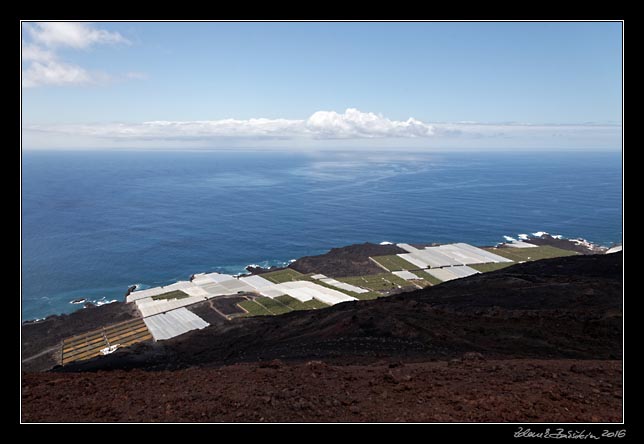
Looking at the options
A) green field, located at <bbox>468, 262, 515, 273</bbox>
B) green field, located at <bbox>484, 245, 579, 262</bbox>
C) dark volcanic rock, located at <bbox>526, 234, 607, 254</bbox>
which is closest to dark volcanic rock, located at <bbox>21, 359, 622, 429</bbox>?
green field, located at <bbox>468, 262, 515, 273</bbox>

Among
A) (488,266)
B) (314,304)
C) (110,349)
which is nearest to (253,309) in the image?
(314,304)

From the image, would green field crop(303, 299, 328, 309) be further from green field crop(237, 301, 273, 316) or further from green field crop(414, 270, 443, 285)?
green field crop(414, 270, 443, 285)

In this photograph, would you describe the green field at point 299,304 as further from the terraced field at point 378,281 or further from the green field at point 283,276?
the terraced field at point 378,281

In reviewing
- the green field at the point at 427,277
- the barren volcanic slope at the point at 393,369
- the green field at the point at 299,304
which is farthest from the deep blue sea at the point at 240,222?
the barren volcanic slope at the point at 393,369

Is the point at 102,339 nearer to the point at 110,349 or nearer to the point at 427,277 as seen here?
the point at 110,349

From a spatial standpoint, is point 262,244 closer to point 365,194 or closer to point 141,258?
point 141,258
